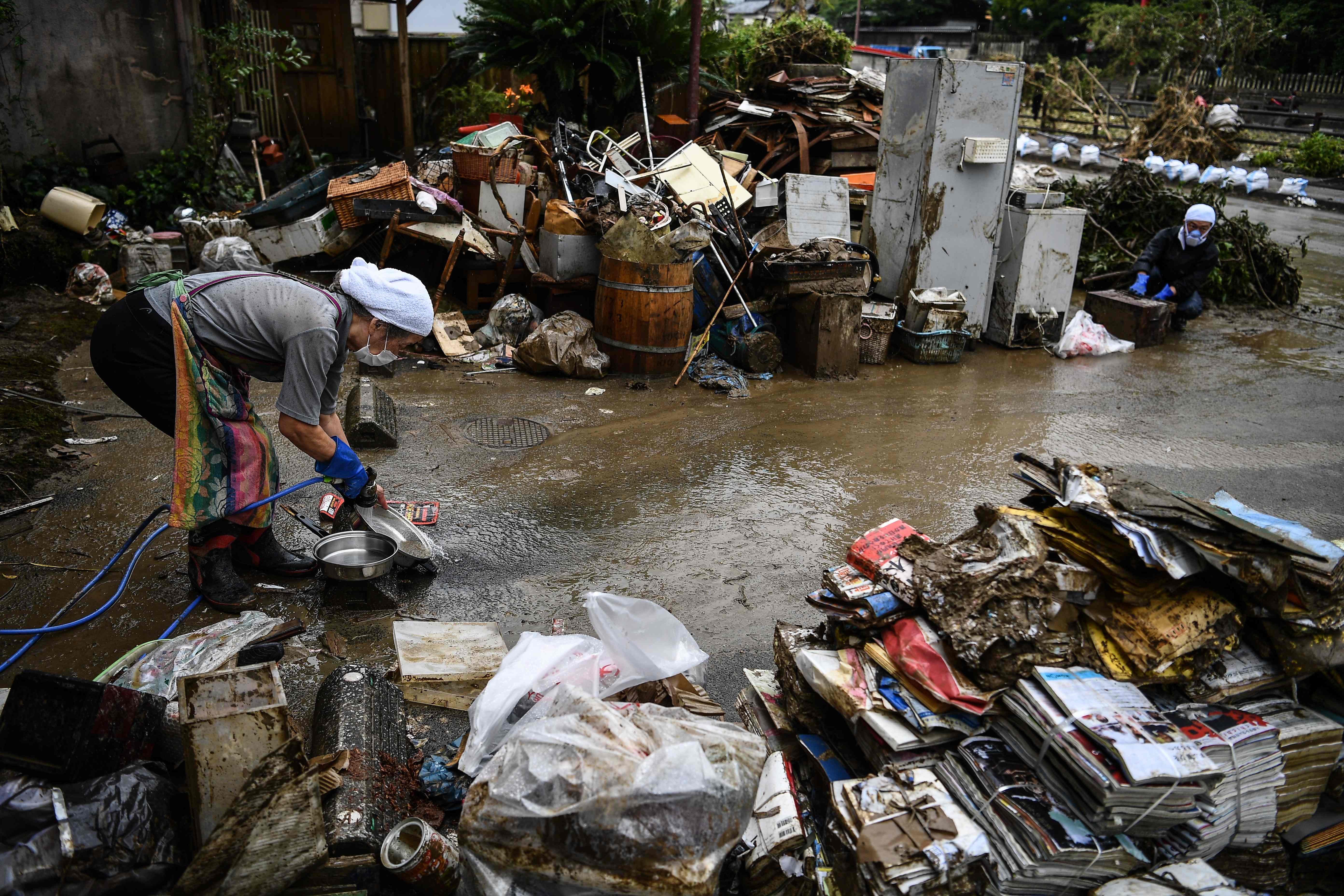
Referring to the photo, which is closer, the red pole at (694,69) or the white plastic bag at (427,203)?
the white plastic bag at (427,203)

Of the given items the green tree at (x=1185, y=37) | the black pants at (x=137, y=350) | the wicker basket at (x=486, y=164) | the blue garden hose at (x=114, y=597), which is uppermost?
the green tree at (x=1185, y=37)

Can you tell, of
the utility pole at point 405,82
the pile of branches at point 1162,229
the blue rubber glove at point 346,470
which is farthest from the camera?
the utility pole at point 405,82

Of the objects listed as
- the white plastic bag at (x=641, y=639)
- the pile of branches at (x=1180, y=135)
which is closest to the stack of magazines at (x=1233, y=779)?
the white plastic bag at (x=641, y=639)

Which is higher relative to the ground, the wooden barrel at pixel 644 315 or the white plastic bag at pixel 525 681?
the wooden barrel at pixel 644 315

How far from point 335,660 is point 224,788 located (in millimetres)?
1153

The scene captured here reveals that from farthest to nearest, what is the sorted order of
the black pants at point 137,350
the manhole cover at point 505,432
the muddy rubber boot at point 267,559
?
the manhole cover at point 505,432 < the muddy rubber boot at point 267,559 < the black pants at point 137,350

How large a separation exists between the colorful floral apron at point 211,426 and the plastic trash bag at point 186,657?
48 centimetres

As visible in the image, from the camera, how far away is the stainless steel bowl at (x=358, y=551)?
3754 millimetres

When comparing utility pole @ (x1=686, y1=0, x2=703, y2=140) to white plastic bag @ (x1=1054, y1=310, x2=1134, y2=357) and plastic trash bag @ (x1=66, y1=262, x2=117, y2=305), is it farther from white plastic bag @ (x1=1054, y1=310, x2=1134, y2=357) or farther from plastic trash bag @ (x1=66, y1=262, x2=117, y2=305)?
plastic trash bag @ (x1=66, y1=262, x2=117, y2=305)

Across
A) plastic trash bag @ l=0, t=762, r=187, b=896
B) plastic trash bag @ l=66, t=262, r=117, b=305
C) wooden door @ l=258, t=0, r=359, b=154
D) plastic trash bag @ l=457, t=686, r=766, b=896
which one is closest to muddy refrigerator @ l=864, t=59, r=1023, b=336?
plastic trash bag @ l=457, t=686, r=766, b=896

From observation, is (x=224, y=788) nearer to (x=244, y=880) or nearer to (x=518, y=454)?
(x=244, y=880)

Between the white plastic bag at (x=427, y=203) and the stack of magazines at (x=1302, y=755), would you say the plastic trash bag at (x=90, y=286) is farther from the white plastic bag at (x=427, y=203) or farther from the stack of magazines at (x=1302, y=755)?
the stack of magazines at (x=1302, y=755)

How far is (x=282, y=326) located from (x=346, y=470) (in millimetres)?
650

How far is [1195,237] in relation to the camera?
9180mm
